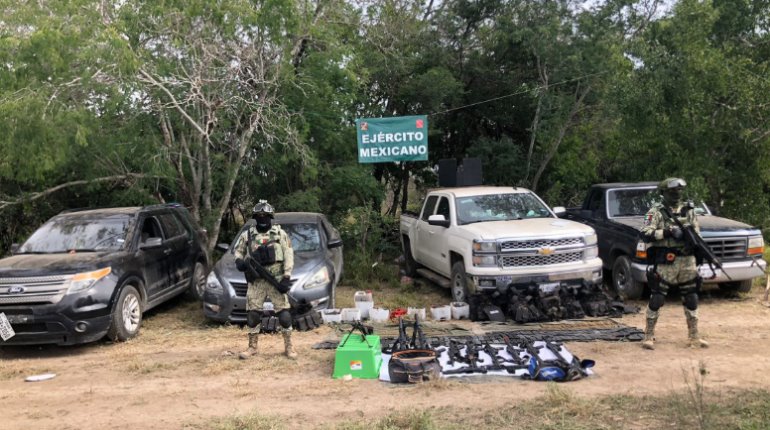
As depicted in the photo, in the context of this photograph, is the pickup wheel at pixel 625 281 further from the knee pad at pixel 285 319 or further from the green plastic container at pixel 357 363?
the knee pad at pixel 285 319

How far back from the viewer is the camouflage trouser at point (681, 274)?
666 cm

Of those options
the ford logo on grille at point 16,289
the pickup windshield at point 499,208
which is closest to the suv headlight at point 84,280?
the ford logo on grille at point 16,289

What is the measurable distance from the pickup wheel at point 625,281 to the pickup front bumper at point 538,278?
130 centimetres

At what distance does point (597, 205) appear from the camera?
10430 mm

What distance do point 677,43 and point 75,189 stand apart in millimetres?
12028

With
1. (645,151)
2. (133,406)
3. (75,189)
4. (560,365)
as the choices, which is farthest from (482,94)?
(133,406)

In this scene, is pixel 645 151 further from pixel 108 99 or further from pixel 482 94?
pixel 108 99

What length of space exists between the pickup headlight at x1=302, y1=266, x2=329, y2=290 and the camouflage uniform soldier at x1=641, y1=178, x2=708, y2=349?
4.19 metres

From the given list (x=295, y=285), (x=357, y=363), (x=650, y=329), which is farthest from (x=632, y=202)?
(x=357, y=363)

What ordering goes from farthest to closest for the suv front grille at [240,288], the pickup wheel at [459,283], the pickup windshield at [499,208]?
the pickup windshield at [499,208] → the pickup wheel at [459,283] → the suv front grille at [240,288]

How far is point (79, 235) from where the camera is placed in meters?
8.34

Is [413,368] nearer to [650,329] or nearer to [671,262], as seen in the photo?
[650,329]

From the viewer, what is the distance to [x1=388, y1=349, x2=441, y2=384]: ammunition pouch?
5602 mm

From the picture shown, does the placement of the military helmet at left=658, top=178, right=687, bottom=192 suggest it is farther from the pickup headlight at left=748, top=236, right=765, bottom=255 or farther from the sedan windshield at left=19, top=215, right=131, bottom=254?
the sedan windshield at left=19, top=215, right=131, bottom=254
